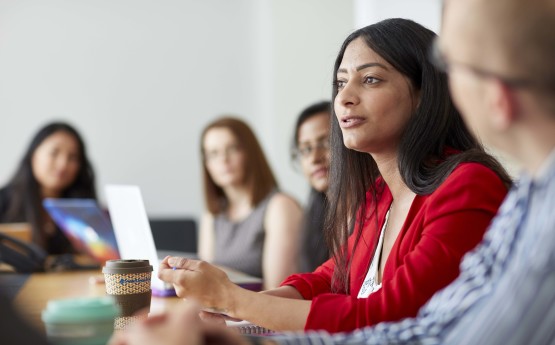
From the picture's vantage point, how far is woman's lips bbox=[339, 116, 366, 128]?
1.63m

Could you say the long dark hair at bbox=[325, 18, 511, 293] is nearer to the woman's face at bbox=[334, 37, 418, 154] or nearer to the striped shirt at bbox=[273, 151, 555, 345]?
the woman's face at bbox=[334, 37, 418, 154]

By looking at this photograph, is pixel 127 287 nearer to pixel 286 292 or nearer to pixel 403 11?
pixel 286 292

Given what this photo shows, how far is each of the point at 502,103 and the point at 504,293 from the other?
22 centimetres

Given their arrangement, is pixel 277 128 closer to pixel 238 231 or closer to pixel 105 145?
pixel 105 145

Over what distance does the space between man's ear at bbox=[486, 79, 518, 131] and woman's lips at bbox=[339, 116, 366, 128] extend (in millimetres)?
755

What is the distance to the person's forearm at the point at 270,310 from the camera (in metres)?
1.37

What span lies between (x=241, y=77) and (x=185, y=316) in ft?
13.9

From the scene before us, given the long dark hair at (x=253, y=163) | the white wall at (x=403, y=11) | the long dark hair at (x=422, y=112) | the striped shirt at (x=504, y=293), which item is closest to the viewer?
the striped shirt at (x=504, y=293)

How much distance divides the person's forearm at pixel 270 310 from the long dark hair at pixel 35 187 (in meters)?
2.32

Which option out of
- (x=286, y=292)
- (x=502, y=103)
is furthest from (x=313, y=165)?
(x=502, y=103)

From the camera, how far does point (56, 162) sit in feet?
12.6

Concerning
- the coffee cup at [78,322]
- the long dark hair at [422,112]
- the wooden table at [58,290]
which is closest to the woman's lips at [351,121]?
the long dark hair at [422,112]

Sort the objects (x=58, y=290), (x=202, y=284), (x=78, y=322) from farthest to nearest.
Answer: (x=58, y=290)
(x=202, y=284)
(x=78, y=322)

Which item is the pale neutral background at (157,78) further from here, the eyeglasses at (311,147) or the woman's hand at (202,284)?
the woman's hand at (202,284)
